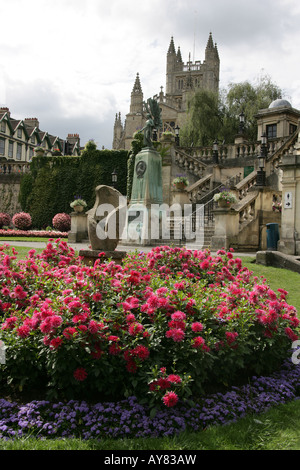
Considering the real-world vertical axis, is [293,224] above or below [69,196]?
below

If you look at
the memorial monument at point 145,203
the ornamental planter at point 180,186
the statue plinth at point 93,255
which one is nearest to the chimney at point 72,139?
the ornamental planter at point 180,186

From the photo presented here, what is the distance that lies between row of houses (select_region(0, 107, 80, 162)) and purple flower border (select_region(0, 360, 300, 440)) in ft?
165

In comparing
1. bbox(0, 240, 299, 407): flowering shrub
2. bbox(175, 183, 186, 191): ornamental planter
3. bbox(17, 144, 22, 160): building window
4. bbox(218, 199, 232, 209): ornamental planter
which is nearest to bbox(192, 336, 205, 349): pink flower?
bbox(0, 240, 299, 407): flowering shrub

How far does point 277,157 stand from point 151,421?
20.4 metres

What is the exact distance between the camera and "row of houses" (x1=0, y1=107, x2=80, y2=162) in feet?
182

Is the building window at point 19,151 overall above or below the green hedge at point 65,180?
above

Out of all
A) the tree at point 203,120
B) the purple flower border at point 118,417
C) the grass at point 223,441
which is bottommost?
the grass at point 223,441

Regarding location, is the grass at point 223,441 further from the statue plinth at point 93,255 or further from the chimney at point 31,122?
the chimney at point 31,122

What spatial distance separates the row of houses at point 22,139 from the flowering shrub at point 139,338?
49.2 metres

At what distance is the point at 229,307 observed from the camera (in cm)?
455

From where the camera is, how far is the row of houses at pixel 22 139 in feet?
182
